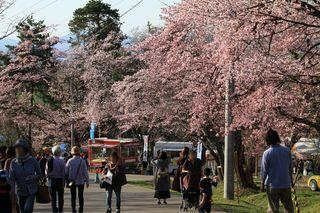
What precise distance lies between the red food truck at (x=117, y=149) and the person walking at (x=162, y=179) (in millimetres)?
32339

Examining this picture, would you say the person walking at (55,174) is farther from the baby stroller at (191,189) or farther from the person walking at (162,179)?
the person walking at (162,179)

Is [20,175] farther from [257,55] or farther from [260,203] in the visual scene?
[260,203]

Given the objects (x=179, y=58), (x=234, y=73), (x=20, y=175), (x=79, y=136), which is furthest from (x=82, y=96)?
(x=20, y=175)

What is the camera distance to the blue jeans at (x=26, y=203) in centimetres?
1023

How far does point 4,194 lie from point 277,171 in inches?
169

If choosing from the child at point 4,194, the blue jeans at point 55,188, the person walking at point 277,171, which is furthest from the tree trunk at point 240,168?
the child at point 4,194

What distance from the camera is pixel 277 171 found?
956cm

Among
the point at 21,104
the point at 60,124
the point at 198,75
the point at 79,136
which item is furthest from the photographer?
the point at 79,136

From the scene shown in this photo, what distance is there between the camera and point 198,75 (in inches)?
832

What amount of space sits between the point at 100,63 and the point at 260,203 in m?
25.3

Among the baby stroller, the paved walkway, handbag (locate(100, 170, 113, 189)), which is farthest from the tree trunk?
the baby stroller

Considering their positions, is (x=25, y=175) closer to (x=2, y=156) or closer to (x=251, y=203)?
(x=2, y=156)

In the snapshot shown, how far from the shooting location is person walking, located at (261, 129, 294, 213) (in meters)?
9.56

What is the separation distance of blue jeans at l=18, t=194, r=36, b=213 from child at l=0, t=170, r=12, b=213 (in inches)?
45.4
